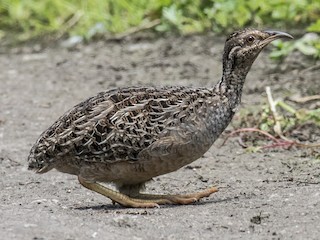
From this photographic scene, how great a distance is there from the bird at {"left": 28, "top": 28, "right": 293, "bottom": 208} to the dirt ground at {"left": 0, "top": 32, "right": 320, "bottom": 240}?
22 cm

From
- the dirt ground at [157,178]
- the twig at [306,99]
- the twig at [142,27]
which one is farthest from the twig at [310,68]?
the twig at [142,27]


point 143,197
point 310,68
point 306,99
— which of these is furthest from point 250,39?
point 310,68

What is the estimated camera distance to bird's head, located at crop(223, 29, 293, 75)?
6.73 meters

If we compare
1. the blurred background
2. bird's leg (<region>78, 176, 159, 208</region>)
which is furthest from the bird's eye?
the blurred background

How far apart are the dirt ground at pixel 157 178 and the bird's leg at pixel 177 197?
0.07 metres

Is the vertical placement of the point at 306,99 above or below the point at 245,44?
below

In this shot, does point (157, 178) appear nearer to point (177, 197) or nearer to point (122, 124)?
point (177, 197)

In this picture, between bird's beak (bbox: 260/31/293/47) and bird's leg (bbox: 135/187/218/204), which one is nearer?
bird's leg (bbox: 135/187/218/204)

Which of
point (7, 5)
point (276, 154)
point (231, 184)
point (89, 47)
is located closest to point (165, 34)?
point (89, 47)

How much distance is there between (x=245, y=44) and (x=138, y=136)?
1024 millimetres

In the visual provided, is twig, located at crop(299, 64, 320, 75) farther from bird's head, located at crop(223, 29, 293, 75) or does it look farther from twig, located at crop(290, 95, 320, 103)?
bird's head, located at crop(223, 29, 293, 75)

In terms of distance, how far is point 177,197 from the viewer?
21.7 ft

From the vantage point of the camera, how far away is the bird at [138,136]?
632cm

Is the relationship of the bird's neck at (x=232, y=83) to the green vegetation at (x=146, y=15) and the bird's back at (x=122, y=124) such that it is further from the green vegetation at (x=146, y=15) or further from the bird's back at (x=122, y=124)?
the green vegetation at (x=146, y=15)
